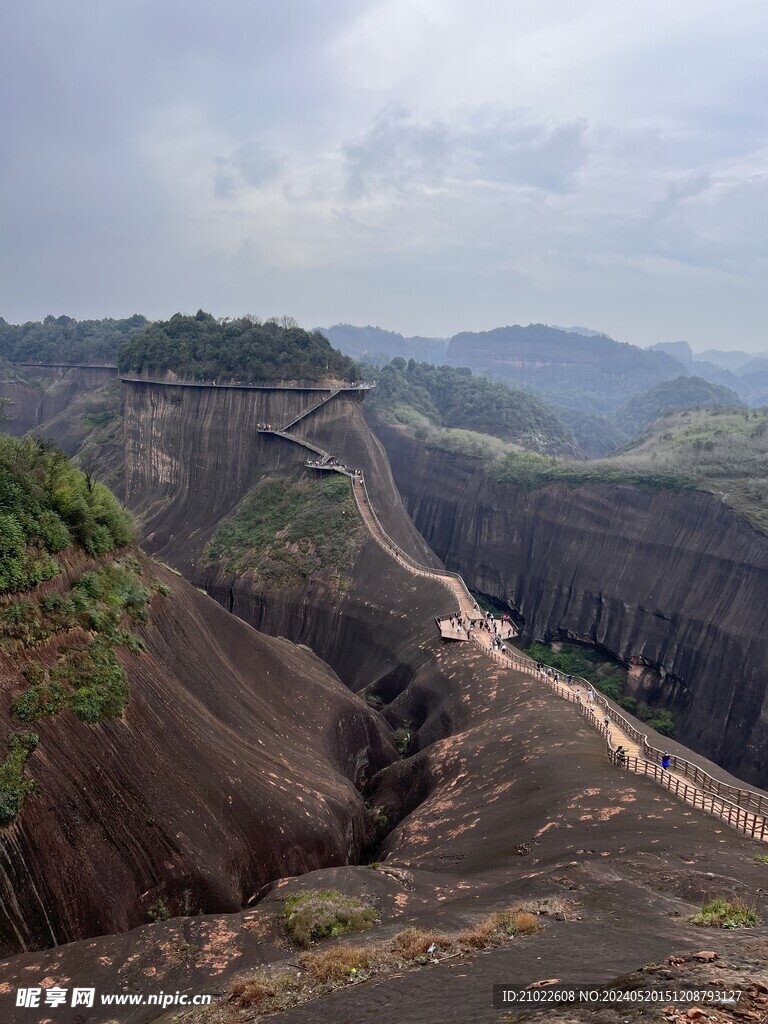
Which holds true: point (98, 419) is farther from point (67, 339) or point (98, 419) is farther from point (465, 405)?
point (465, 405)

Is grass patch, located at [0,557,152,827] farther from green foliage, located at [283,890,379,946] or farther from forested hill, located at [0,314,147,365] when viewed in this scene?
forested hill, located at [0,314,147,365]

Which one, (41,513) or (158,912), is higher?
(41,513)

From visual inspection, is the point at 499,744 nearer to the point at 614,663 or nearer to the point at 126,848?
the point at 126,848

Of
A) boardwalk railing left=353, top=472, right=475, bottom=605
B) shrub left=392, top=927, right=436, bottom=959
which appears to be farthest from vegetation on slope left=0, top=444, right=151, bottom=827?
boardwalk railing left=353, top=472, right=475, bottom=605

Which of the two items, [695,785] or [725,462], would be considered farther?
[725,462]

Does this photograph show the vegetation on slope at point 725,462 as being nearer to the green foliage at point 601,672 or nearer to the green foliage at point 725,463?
the green foliage at point 725,463

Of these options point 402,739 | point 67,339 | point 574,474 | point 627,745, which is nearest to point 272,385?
point 574,474

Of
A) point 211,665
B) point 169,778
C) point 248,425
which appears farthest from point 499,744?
point 248,425
